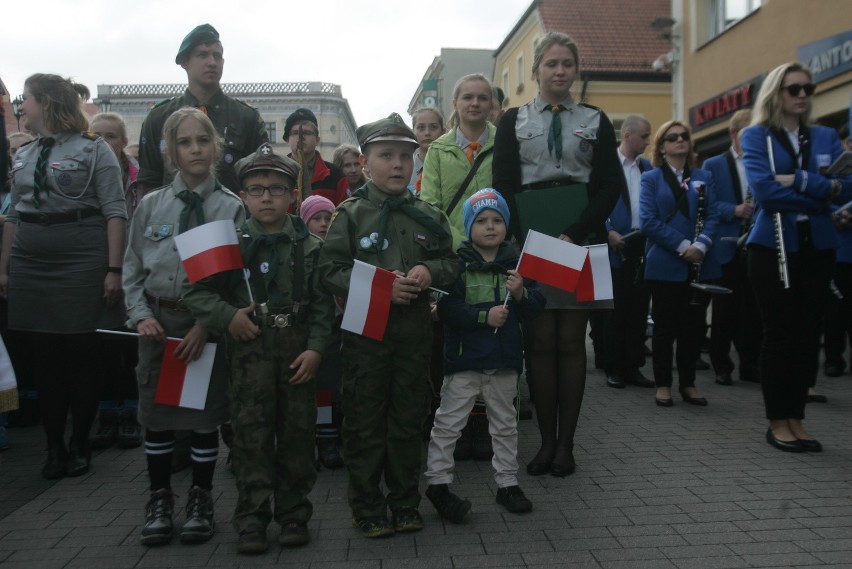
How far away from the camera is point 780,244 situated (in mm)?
4832

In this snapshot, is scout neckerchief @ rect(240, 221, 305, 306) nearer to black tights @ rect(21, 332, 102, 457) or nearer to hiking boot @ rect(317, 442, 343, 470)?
hiking boot @ rect(317, 442, 343, 470)

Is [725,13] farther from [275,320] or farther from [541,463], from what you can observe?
[275,320]

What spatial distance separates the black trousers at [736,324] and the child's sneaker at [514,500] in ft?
13.2

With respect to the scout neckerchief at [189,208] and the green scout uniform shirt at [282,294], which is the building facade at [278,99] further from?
Result: the green scout uniform shirt at [282,294]

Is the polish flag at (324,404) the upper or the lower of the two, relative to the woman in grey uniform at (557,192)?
lower

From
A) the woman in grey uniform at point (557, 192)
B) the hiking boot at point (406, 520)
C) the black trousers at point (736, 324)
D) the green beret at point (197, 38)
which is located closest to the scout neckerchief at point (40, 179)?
the green beret at point (197, 38)

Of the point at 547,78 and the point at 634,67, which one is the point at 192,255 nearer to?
the point at 547,78

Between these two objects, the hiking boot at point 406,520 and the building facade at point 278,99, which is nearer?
the hiking boot at point 406,520

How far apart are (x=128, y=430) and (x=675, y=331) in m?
4.15

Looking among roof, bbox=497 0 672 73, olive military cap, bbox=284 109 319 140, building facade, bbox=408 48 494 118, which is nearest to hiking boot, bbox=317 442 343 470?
olive military cap, bbox=284 109 319 140

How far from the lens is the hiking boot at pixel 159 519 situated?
3543mm

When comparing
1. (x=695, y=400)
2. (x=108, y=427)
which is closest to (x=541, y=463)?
(x=695, y=400)

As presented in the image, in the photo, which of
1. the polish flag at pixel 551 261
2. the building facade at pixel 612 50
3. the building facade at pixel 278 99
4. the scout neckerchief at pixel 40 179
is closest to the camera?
the polish flag at pixel 551 261

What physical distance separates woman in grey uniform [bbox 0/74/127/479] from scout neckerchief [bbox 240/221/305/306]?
1529 millimetres
